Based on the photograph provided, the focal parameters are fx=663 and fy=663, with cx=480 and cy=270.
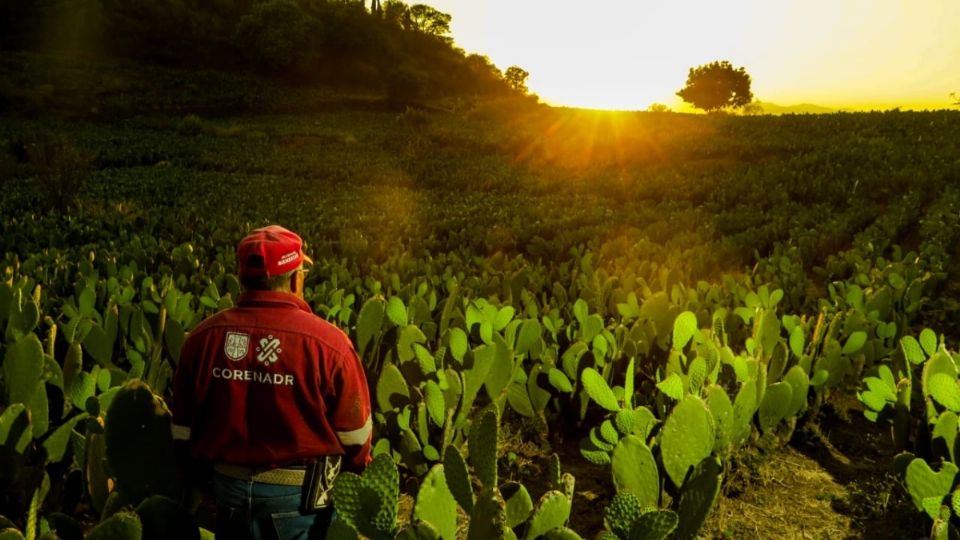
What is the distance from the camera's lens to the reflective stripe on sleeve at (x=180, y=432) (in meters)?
2.01

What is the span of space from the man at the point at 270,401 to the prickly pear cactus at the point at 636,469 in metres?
0.88

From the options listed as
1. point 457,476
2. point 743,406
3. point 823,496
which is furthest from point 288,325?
point 823,496

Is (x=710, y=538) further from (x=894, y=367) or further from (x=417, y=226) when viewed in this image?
(x=417, y=226)

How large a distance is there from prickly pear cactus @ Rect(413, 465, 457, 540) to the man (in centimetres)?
36

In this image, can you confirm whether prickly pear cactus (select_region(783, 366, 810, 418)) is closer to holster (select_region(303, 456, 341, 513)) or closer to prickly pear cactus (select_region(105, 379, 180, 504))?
holster (select_region(303, 456, 341, 513))

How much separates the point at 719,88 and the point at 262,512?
66.5 m

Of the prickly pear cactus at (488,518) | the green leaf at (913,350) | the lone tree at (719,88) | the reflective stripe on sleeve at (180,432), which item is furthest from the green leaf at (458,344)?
the lone tree at (719,88)

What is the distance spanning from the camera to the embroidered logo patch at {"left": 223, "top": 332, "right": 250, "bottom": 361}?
188 centimetres

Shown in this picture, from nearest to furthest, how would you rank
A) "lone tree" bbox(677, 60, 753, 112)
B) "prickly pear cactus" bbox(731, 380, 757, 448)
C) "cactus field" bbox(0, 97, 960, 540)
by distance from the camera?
"cactus field" bbox(0, 97, 960, 540) → "prickly pear cactus" bbox(731, 380, 757, 448) → "lone tree" bbox(677, 60, 753, 112)

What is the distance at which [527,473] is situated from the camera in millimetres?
3252

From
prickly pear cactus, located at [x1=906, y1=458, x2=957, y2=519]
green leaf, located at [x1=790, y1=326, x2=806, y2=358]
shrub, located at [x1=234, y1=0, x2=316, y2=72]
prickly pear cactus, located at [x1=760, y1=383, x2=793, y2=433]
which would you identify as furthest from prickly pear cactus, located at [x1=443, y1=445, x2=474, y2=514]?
shrub, located at [x1=234, y1=0, x2=316, y2=72]

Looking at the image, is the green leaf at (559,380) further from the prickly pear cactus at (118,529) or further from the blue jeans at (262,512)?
the prickly pear cactus at (118,529)

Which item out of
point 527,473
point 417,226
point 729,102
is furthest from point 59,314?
point 729,102

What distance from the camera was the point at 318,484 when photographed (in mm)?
1981
